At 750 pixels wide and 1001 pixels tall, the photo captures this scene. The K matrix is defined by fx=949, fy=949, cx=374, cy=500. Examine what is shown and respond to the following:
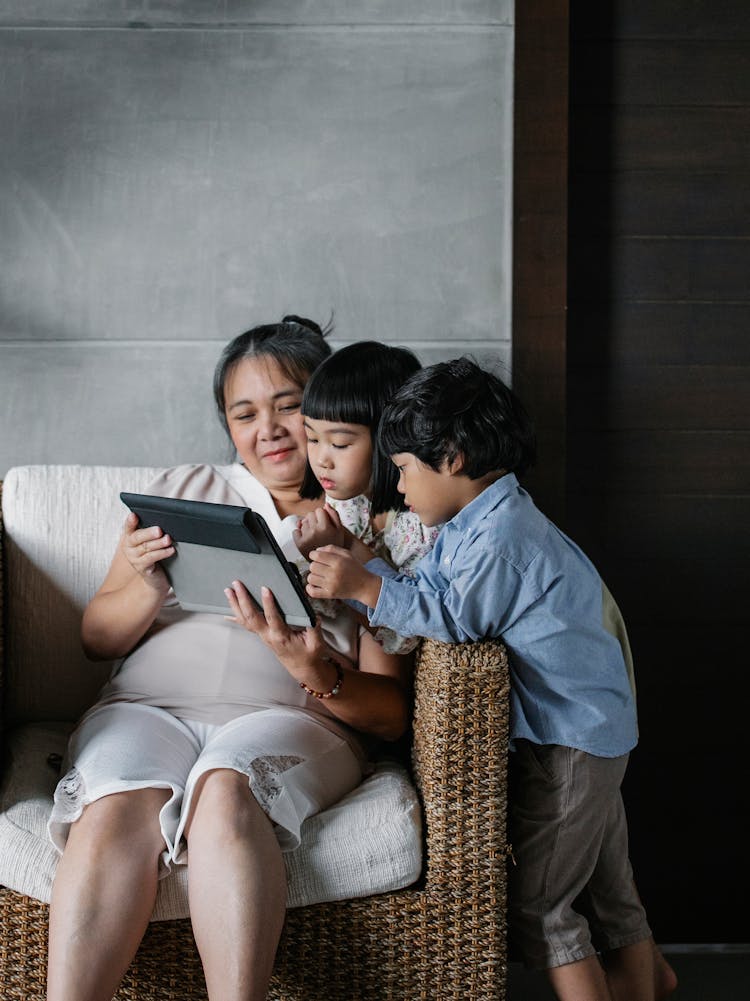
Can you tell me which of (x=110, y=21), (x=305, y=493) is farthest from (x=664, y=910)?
(x=110, y=21)

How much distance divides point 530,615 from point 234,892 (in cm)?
56

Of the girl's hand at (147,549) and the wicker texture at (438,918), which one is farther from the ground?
the girl's hand at (147,549)

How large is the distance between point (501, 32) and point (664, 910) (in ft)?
6.51

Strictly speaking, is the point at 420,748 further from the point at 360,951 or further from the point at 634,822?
the point at 634,822

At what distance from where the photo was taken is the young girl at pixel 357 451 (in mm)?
1571

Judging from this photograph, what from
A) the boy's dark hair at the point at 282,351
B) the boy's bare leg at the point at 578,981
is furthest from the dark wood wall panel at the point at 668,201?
the boy's bare leg at the point at 578,981

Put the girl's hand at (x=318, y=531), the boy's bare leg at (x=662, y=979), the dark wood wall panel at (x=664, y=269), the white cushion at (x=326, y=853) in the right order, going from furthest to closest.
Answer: the dark wood wall panel at (x=664, y=269) < the boy's bare leg at (x=662, y=979) < the girl's hand at (x=318, y=531) < the white cushion at (x=326, y=853)

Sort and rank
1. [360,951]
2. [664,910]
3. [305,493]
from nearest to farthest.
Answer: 1. [360,951]
2. [305,493]
3. [664,910]

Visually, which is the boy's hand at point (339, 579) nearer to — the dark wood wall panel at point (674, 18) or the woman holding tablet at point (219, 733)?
the woman holding tablet at point (219, 733)

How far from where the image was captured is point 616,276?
2111 millimetres

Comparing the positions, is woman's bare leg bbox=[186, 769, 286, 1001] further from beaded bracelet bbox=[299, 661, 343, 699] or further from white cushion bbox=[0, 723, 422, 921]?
beaded bracelet bbox=[299, 661, 343, 699]

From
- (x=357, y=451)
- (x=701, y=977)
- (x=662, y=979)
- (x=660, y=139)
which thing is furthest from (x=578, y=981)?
(x=660, y=139)

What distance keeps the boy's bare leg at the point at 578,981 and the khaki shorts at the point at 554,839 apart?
0.5 inches

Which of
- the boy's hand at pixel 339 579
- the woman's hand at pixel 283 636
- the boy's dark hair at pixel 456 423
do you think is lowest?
the woman's hand at pixel 283 636
